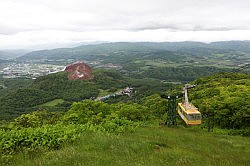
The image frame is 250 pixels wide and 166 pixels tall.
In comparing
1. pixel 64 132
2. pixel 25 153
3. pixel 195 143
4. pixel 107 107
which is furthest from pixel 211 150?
pixel 107 107

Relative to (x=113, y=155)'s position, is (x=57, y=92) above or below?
below

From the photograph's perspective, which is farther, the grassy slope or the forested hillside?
the forested hillside

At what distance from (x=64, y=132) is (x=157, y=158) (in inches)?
169

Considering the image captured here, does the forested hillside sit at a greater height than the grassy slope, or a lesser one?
lesser

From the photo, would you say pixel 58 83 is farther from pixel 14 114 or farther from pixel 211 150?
pixel 211 150

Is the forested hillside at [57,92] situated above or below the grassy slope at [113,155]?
below

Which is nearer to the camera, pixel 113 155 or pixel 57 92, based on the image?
pixel 113 155

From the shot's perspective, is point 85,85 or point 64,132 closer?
point 64,132

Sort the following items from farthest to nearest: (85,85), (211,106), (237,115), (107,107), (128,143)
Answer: (85,85) → (107,107) → (211,106) → (237,115) → (128,143)

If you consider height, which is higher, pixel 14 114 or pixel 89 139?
pixel 89 139

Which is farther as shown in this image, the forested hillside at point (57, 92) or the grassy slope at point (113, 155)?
Answer: the forested hillside at point (57, 92)

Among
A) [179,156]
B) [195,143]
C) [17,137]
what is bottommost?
[195,143]

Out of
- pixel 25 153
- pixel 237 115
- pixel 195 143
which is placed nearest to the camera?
pixel 25 153

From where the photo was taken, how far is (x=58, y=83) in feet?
589
